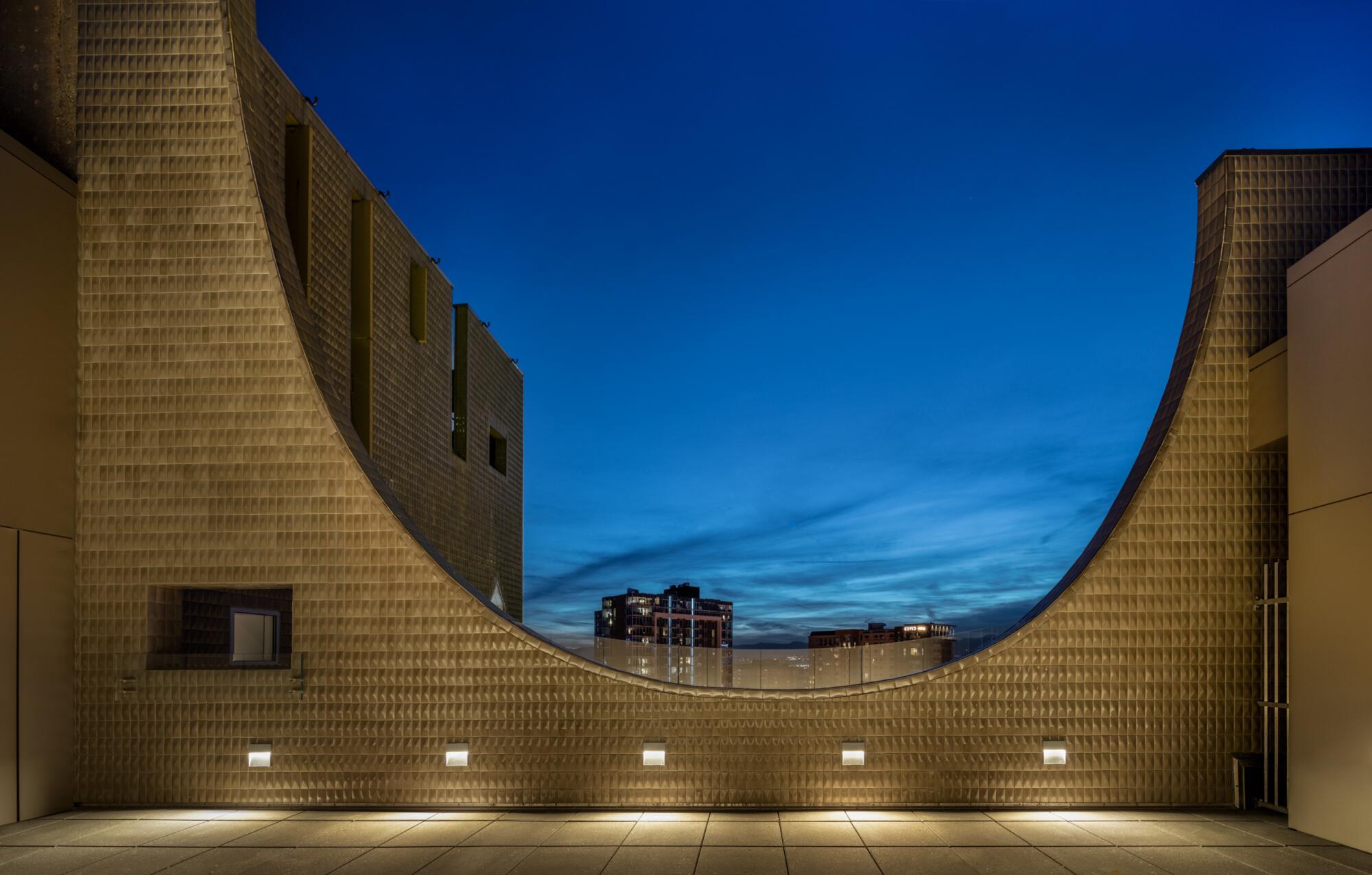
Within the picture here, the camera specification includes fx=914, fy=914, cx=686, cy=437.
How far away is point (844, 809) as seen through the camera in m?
6.29

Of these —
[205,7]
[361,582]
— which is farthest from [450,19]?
[361,582]

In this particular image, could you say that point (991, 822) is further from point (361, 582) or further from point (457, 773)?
point (361, 582)

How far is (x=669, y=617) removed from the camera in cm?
5669

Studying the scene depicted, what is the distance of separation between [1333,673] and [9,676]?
831cm

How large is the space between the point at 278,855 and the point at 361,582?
193 cm

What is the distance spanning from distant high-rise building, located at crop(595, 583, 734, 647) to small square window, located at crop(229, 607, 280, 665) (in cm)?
4427

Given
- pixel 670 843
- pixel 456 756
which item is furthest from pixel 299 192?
pixel 670 843

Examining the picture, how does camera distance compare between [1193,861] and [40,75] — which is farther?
[40,75]

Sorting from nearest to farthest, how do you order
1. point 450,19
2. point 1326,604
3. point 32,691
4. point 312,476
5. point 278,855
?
point 278,855
point 1326,604
point 32,691
point 312,476
point 450,19

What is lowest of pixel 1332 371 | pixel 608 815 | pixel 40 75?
pixel 608 815

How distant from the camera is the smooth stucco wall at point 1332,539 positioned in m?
5.26

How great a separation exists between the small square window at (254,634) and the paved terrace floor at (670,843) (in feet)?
8.60

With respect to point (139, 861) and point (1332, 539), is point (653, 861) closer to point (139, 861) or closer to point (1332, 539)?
point (139, 861)

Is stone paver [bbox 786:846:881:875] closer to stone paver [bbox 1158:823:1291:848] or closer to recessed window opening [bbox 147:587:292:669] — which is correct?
stone paver [bbox 1158:823:1291:848]
